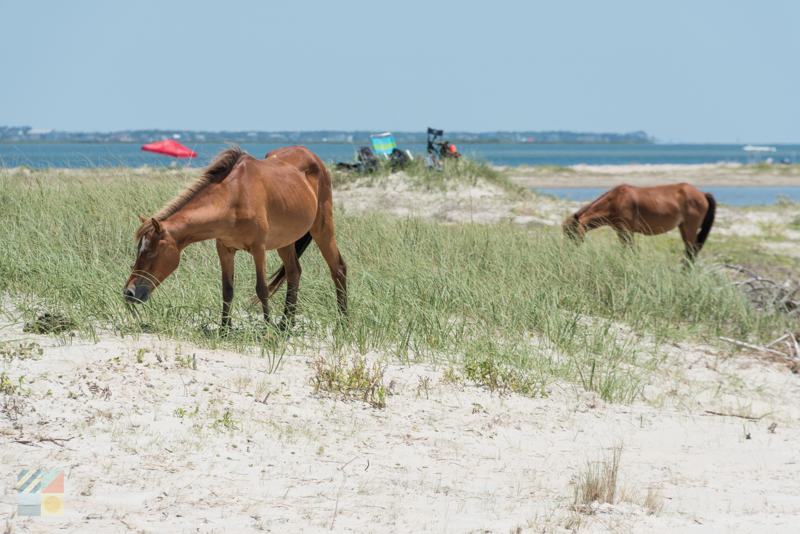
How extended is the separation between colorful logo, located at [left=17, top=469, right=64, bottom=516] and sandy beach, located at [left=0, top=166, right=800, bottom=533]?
4 centimetres

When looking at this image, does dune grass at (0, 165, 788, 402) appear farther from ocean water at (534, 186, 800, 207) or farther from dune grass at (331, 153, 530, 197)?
ocean water at (534, 186, 800, 207)

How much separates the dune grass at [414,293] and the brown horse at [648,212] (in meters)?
1.04

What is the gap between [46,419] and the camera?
141 inches

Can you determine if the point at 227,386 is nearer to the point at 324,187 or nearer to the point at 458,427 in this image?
the point at 458,427

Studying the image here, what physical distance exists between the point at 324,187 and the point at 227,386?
2377 millimetres

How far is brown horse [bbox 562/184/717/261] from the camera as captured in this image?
10.1 m

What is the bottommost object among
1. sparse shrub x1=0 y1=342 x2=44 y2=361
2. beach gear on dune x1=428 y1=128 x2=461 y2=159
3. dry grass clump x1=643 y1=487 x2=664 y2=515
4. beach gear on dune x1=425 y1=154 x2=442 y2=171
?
dry grass clump x1=643 y1=487 x2=664 y2=515

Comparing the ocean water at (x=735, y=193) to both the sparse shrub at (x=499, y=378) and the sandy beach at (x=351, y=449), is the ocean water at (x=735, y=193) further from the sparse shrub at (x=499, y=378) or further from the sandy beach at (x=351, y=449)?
the sandy beach at (x=351, y=449)

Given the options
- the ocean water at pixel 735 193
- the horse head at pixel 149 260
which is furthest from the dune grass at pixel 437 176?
the horse head at pixel 149 260

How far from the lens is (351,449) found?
387cm

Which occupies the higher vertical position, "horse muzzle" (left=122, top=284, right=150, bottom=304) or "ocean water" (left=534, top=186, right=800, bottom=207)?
"horse muzzle" (left=122, top=284, right=150, bottom=304)

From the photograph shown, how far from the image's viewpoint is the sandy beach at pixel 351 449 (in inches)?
122

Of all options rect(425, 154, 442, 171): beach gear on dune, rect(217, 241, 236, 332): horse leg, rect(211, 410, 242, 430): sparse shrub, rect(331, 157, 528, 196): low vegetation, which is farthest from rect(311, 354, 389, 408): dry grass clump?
rect(425, 154, 442, 171): beach gear on dune

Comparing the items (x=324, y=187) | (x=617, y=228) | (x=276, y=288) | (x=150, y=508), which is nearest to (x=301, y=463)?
(x=150, y=508)
